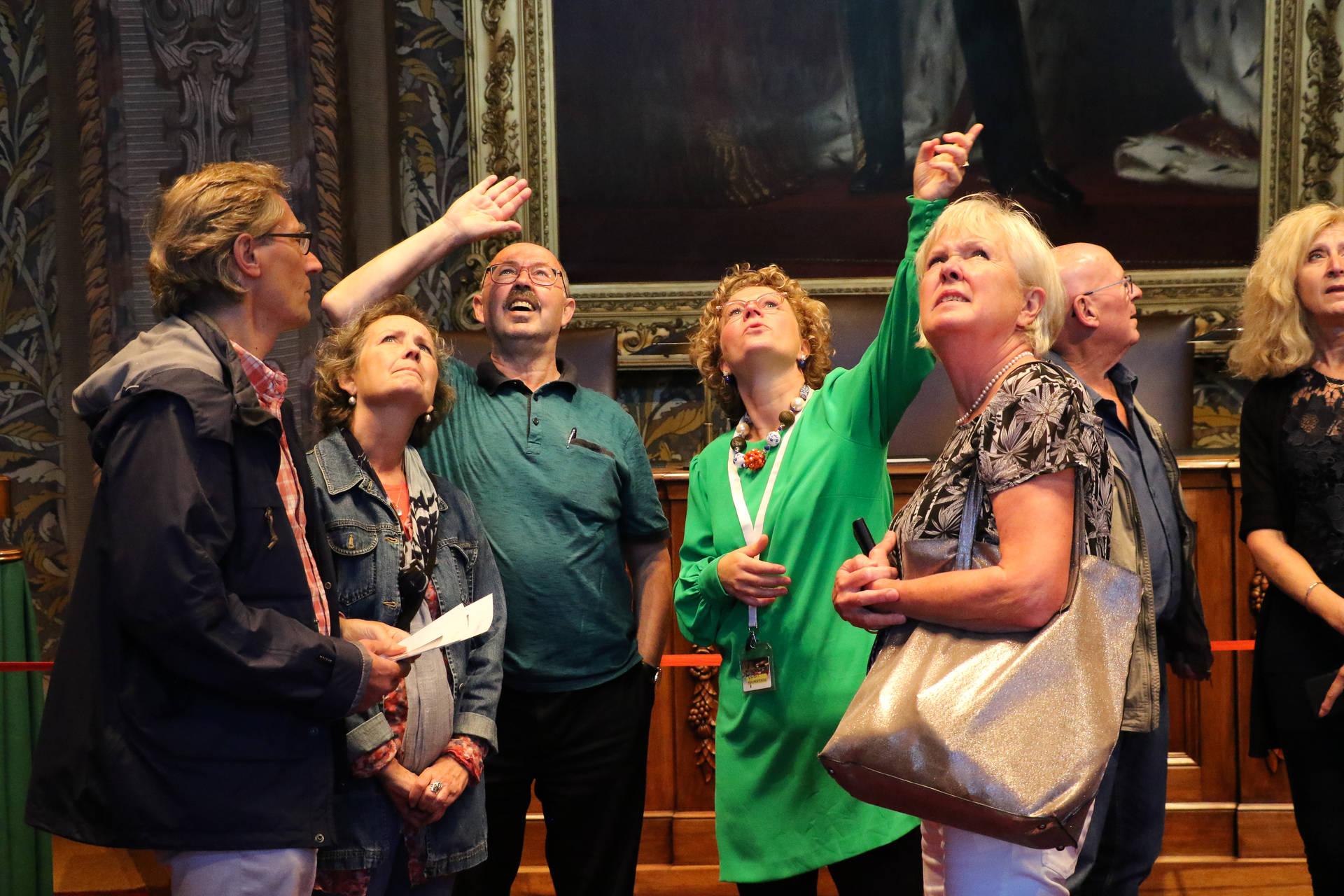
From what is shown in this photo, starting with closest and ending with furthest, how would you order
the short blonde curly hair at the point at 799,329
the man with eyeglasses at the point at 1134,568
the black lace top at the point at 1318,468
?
the man with eyeglasses at the point at 1134,568
the black lace top at the point at 1318,468
the short blonde curly hair at the point at 799,329

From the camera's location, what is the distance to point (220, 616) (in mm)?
1556

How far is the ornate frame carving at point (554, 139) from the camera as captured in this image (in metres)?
4.32

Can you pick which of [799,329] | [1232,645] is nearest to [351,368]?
[799,329]

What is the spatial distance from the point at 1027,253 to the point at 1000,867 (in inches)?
32.6

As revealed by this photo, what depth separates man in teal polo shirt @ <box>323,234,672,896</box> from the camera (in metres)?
2.32

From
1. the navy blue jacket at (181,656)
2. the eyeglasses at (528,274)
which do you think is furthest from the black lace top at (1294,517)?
the navy blue jacket at (181,656)

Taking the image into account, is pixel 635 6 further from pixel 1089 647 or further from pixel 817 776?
pixel 1089 647

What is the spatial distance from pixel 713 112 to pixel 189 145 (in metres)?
1.84

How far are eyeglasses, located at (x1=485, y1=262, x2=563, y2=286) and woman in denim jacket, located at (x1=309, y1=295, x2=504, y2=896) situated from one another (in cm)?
30

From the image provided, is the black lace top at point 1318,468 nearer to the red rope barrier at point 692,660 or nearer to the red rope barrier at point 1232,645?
the red rope barrier at point 1232,645

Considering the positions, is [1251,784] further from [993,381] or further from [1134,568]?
[993,381]

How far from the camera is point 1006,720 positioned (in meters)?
1.43

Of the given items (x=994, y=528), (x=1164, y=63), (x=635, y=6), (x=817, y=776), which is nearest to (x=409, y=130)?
(x=635, y=6)

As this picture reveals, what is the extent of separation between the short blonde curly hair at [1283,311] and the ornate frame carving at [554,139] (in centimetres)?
199
